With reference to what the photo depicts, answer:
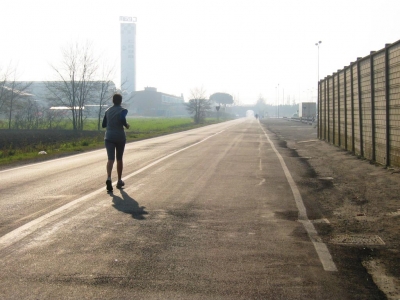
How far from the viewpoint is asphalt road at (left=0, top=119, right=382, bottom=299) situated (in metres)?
4.41

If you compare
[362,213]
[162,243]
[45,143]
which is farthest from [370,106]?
[45,143]

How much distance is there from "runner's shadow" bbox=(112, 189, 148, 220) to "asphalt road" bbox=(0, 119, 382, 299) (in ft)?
0.05

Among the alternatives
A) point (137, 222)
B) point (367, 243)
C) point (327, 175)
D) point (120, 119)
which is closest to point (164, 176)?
point (120, 119)

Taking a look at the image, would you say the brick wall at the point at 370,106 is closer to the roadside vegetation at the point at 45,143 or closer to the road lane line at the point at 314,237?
the road lane line at the point at 314,237

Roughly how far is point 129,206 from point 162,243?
2387 millimetres

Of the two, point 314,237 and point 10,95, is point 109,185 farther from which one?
point 10,95

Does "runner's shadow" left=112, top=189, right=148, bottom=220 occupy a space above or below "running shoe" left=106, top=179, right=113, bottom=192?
below

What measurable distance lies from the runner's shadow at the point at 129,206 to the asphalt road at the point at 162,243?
0.6 inches

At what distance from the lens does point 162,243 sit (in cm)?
584

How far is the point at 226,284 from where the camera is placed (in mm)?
4504

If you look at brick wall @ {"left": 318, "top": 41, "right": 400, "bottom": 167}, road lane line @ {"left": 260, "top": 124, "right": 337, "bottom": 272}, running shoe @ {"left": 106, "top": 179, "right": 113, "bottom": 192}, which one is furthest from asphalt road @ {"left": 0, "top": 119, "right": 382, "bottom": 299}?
brick wall @ {"left": 318, "top": 41, "right": 400, "bottom": 167}

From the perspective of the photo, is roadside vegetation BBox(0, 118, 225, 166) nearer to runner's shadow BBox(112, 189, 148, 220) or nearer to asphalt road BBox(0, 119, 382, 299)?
asphalt road BBox(0, 119, 382, 299)

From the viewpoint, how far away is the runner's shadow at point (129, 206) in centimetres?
747

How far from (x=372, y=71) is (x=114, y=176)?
28.2 feet
